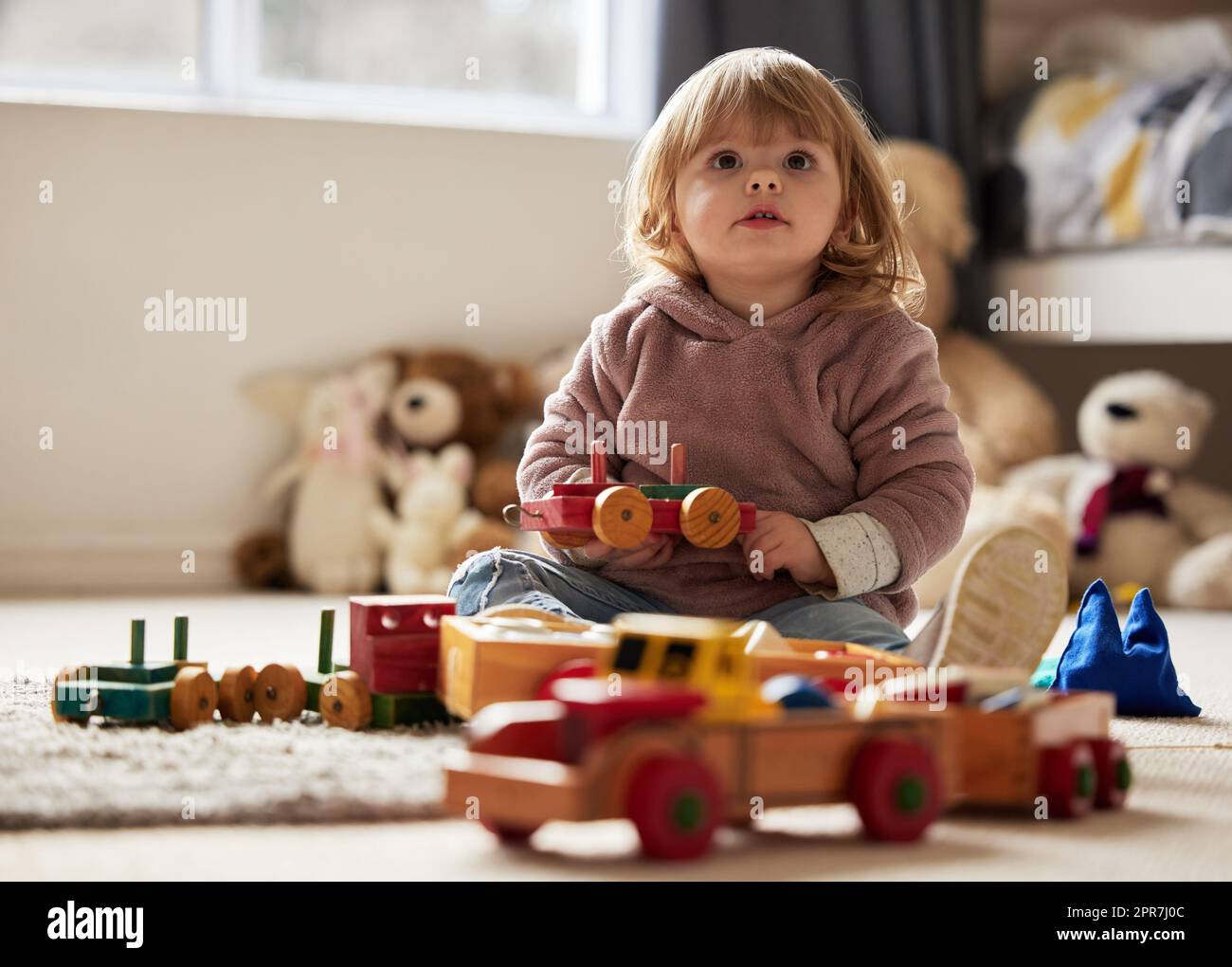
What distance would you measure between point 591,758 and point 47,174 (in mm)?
1803

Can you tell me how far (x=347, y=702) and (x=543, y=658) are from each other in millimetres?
187

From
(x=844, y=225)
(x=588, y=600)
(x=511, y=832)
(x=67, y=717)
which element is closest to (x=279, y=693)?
(x=67, y=717)

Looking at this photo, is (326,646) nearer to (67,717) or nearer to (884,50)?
(67,717)

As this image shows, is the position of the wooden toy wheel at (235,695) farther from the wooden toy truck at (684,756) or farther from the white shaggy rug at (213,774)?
the wooden toy truck at (684,756)

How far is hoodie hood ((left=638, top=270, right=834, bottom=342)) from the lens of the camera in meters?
1.22

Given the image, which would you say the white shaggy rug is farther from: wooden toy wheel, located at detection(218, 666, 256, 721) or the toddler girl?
the toddler girl

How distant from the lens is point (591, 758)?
648 mm

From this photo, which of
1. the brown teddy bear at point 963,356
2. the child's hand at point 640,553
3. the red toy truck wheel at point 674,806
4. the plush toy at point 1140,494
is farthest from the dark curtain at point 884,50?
the red toy truck wheel at point 674,806

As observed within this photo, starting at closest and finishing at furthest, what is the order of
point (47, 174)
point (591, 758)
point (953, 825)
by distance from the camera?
1. point (591, 758)
2. point (953, 825)
3. point (47, 174)

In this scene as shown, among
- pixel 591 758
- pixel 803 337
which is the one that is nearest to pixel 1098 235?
pixel 803 337

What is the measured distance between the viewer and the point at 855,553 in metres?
1.09

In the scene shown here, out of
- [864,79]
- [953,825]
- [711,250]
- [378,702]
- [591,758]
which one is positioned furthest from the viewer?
[864,79]

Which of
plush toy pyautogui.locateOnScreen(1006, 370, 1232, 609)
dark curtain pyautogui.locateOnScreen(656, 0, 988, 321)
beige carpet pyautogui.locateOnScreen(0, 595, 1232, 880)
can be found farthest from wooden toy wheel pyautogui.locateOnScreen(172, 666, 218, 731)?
dark curtain pyautogui.locateOnScreen(656, 0, 988, 321)

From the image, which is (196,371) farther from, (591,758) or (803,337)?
(591,758)
